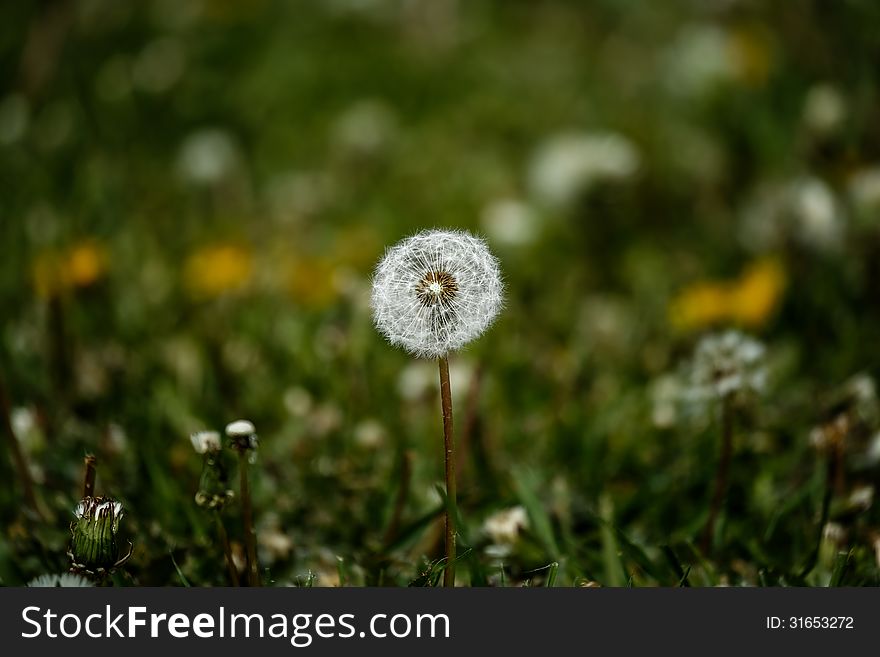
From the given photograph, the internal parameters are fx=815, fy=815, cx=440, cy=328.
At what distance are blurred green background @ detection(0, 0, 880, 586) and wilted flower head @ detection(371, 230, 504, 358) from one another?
0.35m

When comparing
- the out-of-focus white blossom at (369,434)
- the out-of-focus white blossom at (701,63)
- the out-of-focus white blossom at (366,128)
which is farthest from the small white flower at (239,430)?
the out-of-focus white blossom at (701,63)

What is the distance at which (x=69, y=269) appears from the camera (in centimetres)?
203

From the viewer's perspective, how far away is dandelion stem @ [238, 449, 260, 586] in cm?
108

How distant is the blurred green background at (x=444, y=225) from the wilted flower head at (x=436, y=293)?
0.35m

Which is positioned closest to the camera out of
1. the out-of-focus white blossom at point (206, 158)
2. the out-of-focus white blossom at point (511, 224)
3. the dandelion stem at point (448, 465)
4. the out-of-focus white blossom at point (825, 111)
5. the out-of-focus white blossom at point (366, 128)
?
the dandelion stem at point (448, 465)

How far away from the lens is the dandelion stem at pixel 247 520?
1078 millimetres

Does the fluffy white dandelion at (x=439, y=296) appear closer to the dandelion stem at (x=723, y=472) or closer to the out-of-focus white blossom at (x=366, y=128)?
the dandelion stem at (x=723, y=472)

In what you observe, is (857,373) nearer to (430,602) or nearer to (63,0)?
(430,602)

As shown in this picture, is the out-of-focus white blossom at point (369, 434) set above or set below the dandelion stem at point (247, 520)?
above

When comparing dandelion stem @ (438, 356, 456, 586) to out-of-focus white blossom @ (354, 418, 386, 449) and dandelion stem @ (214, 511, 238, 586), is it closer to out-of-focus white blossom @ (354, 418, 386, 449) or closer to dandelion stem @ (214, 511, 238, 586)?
dandelion stem @ (214, 511, 238, 586)

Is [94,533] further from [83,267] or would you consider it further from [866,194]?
[866,194]

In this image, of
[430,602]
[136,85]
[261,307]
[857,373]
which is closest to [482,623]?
[430,602]

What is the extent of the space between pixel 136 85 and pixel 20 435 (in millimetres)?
1853

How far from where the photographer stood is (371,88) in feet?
11.6
